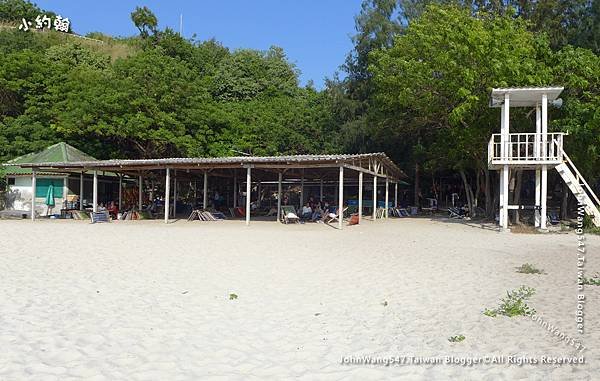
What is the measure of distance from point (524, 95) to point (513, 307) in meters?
13.7

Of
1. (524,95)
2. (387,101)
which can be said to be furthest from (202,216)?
(524,95)

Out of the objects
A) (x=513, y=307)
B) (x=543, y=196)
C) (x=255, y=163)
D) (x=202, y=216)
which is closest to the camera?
(x=513, y=307)

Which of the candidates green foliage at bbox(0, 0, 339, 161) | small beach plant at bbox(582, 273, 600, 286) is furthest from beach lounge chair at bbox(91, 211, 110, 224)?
small beach plant at bbox(582, 273, 600, 286)

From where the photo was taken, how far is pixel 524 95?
17.4 m

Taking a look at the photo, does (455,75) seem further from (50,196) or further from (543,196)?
(50,196)

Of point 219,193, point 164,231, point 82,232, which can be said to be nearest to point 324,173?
point 219,193

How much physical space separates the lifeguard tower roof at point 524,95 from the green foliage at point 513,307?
1183 centimetres

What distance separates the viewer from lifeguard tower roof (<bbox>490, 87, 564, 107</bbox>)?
16578 millimetres

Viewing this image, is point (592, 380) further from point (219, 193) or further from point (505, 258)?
point (219, 193)

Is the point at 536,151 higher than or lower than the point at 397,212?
higher

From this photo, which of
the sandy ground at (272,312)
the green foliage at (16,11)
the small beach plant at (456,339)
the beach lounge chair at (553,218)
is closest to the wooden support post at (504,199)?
the beach lounge chair at (553,218)

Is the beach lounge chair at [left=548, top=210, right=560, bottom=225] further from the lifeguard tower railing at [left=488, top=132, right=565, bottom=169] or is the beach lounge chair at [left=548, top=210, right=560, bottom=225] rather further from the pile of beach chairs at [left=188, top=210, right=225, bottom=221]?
the pile of beach chairs at [left=188, top=210, right=225, bottom=221]

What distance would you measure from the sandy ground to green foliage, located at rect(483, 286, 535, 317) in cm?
13

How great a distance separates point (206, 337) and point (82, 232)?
11.8 metres
